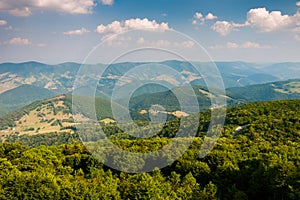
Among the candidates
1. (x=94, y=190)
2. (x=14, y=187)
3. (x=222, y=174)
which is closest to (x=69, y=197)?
(x=94, y=190)

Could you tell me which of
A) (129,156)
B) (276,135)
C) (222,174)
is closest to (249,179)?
(222,174)

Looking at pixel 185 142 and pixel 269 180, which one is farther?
pixel 185 142

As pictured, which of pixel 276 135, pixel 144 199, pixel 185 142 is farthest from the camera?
pixel 276 135

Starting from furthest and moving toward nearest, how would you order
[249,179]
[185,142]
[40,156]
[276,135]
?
[276,135]
[185,142]
[40,156]
[249,179]

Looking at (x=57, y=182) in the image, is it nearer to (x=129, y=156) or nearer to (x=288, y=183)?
(x=129, y=156)

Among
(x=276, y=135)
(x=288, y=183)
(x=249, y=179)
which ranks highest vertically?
(x=288, y=183)

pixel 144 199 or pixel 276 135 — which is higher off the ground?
pixel 144 199

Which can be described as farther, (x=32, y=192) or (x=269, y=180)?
(x=269, y=180)

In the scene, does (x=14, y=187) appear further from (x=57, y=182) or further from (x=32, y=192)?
(x=57, y=182)

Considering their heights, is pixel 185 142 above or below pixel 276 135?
above
